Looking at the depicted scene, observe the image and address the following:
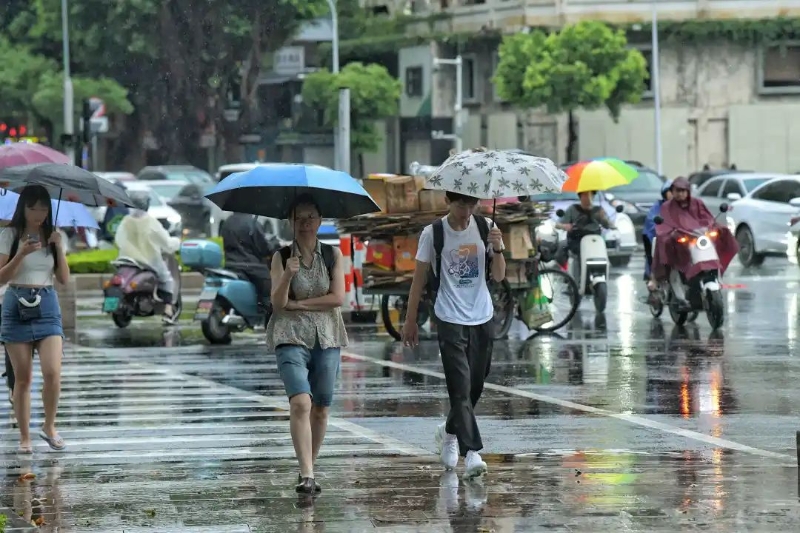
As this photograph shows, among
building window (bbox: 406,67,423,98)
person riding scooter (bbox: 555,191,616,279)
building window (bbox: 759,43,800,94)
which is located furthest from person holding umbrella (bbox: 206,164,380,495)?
building window (bbox: 406,67,423,98)

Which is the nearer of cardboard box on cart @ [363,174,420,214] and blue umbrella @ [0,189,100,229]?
blue umbrella @ [0,189,100,229]

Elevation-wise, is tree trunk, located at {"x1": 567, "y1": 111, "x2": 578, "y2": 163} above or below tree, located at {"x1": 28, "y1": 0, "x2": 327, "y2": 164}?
below

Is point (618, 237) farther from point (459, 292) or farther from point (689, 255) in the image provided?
point (459, 292)

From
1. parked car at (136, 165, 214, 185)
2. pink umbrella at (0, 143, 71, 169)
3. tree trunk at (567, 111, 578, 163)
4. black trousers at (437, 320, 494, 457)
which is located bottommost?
black trousers at (437, 320, 494, 457)

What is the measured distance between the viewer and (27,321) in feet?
37.3

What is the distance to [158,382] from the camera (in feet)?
51.9

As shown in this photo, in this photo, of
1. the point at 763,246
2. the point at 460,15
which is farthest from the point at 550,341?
the point at 460,15

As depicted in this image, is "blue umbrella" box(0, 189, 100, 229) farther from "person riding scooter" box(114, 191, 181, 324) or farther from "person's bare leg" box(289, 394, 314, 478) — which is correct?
"person riding scooter" box(114, 191, 181, 324)

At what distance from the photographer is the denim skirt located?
1135cm

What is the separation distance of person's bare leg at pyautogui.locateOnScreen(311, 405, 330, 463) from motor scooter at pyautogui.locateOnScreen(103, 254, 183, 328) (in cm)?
1185

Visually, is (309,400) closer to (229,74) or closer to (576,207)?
(576,207)

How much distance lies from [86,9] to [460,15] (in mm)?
14085

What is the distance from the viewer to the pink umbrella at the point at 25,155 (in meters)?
13.0

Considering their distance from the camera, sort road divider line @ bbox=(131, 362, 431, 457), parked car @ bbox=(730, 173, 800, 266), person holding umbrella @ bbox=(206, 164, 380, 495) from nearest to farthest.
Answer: person holding umbrella @ bbox=(206, 164, 380, 495)
road divider line @ bbox=(131, 362, 431, 457)
parked car @ bbox=(730, 173, 800, 266)
